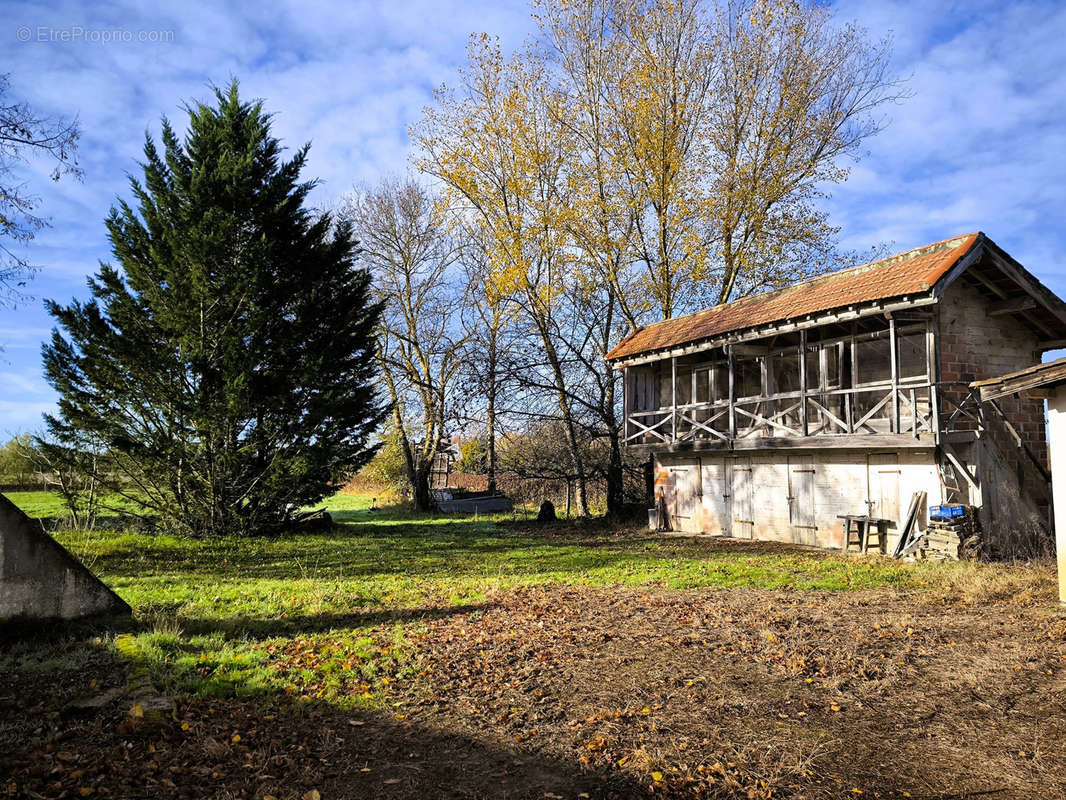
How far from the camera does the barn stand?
1372 centimetres

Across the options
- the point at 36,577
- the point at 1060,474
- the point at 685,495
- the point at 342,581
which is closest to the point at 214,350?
the point at 342,581

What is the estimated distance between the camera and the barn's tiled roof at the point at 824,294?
13711 mm

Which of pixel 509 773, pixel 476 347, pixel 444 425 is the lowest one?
pixel 509 773

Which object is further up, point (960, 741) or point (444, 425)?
point (444, 425)

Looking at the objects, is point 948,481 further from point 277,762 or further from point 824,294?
point 277,762

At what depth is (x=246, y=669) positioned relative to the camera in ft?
21.7

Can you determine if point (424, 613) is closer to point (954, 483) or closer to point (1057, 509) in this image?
point (1057, 509)

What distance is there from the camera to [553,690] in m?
6.21

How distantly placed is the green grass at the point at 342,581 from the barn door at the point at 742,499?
5.10 feet

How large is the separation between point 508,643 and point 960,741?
14.2 ft

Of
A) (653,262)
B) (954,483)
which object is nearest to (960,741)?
(954,483)

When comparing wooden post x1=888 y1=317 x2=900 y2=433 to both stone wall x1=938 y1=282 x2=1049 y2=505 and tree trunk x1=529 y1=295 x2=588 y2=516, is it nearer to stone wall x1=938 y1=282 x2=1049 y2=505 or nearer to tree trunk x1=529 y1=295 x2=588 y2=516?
stone wall x1=938 y1=282 x2=1049 y2=505

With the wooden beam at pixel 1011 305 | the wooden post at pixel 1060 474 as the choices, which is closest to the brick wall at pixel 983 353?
the wooden beam at pixel 1011 305

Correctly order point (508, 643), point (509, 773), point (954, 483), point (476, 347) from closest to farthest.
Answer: point (509, 773) < point (508, 643) < point (954, 483) < point (476, 347)
